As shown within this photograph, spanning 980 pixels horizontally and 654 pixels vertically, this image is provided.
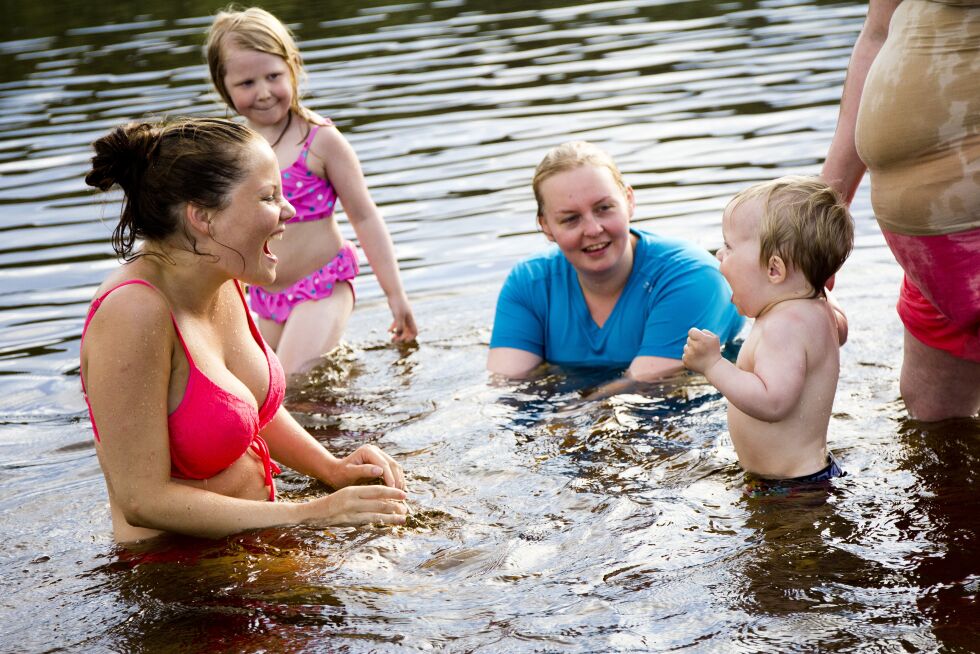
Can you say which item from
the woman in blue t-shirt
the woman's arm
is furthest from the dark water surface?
the woman in blue t-shirt

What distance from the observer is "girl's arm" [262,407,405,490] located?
14.5 feet

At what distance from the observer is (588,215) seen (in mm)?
5750

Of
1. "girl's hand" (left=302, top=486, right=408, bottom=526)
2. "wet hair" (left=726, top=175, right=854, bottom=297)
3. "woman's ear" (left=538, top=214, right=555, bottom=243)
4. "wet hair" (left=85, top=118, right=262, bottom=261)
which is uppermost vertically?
"wet hair" (left=85, top=118, right=262, bottom=261)

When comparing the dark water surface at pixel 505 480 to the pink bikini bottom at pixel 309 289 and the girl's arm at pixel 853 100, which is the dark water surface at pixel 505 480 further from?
the girl's arm at pixel 853 100

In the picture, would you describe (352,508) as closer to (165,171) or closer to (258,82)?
(165,171)

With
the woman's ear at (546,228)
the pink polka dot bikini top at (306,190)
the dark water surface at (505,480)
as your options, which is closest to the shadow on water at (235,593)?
the dark water surface at (505,480)

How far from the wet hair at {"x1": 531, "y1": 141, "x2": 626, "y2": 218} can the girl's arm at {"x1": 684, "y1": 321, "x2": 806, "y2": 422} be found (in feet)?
6.17

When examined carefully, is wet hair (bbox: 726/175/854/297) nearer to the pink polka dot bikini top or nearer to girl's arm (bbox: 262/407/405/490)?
girl's arm (bbox: 262/407/405/490)

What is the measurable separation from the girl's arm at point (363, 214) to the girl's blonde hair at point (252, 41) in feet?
0.57

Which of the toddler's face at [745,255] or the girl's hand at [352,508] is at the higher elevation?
the toddler's face at [745,255]

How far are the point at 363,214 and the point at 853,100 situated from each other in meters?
3.19

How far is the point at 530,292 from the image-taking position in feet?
20.6

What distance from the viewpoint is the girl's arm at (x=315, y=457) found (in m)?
4.43

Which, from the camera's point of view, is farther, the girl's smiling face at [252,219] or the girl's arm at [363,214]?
the girl's arm at [363,214]
